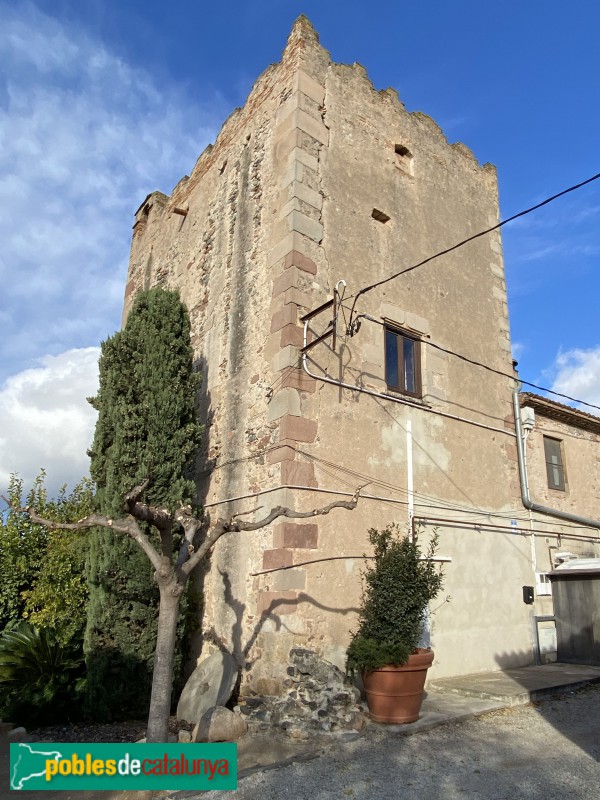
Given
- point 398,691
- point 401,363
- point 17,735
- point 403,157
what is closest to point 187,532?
point 398,691

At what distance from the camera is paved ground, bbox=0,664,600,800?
184 inches

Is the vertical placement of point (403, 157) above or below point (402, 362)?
above

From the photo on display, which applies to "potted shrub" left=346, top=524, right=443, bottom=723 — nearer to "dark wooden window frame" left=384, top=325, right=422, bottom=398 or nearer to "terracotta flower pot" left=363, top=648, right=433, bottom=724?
"terracotta flower pot" left=363, top=648, right=433, bottom=724

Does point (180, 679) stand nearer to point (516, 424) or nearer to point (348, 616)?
point (348, 616)

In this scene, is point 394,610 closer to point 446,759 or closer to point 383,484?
point 446,759

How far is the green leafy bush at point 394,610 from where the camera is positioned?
6.59 meters

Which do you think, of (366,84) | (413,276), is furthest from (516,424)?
(366,84)

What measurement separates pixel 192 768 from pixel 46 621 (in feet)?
16.0

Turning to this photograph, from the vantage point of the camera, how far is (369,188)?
972 cm

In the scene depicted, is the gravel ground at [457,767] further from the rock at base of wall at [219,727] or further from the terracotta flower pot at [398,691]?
the rock at base of wall at [219,727]

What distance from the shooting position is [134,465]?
26.3ft

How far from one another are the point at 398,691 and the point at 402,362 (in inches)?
188

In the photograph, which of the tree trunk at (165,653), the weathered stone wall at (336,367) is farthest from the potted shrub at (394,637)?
the tree trunk at (165,653)

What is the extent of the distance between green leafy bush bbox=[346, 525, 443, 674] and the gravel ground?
0.75 m
